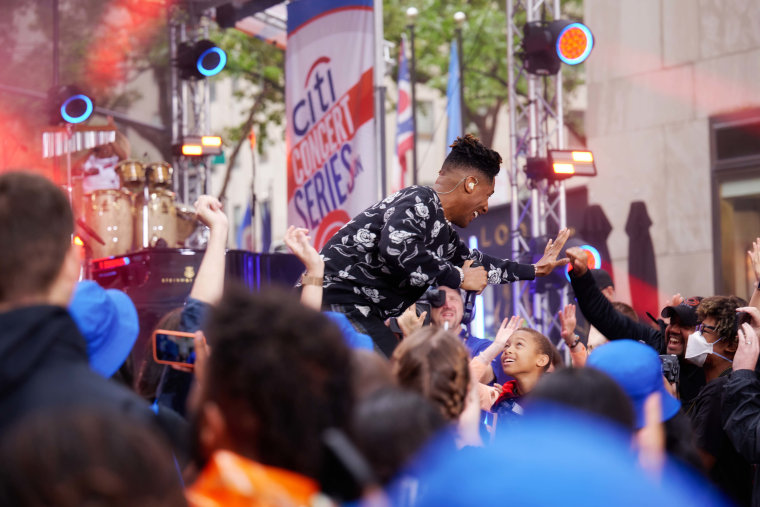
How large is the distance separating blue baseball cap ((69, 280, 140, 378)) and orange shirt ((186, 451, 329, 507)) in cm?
102

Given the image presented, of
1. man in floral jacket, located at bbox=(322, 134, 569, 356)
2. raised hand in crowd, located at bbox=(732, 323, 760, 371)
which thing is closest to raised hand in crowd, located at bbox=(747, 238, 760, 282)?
raised hand in crowd, located at bbox=(732, 323, 760, 371)

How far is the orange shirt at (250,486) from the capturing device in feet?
5.30

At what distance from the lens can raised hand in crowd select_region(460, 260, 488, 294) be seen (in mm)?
4496

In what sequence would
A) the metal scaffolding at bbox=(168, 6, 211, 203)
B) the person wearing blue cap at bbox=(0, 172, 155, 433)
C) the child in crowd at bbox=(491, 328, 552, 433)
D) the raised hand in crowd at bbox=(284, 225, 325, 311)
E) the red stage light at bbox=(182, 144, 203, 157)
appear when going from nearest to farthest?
the person wearing blue cap at bbox=(0, 172, 155, 433) < the raised hand in crowd at bbox=(284, 225, 325, 311) < the child in crowd at bbox=(491, 328, 552, 433) < the red stage light at bbox=(182, 144, 203, 157) < the metal scaffolding at bbox=(168, 6, 211, 203)

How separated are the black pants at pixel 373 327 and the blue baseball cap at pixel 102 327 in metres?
1.66

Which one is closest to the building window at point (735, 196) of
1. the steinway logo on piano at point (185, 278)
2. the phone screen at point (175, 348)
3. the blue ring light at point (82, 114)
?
the steinway logo on piano at point (185, 278)

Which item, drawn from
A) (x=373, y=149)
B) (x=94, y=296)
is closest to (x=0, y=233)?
(x=94, y=296)

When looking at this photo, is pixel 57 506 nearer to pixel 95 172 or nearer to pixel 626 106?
pixel 95 172

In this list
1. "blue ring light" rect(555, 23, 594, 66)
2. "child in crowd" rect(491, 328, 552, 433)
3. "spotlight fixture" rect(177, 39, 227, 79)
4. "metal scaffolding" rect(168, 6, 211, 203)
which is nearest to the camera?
"child in crowd" rect(491, 328, 552, 433)

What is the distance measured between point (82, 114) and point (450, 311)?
5987mm

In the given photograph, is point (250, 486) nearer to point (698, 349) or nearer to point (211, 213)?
point (211, 213)

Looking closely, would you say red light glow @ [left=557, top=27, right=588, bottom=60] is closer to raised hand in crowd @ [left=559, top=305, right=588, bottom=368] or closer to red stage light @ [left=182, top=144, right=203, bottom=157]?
raised hand in crowd @ [left=559, top=305, right=588, bottom=368]

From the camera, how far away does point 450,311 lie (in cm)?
670

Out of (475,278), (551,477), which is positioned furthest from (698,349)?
(551,477)
